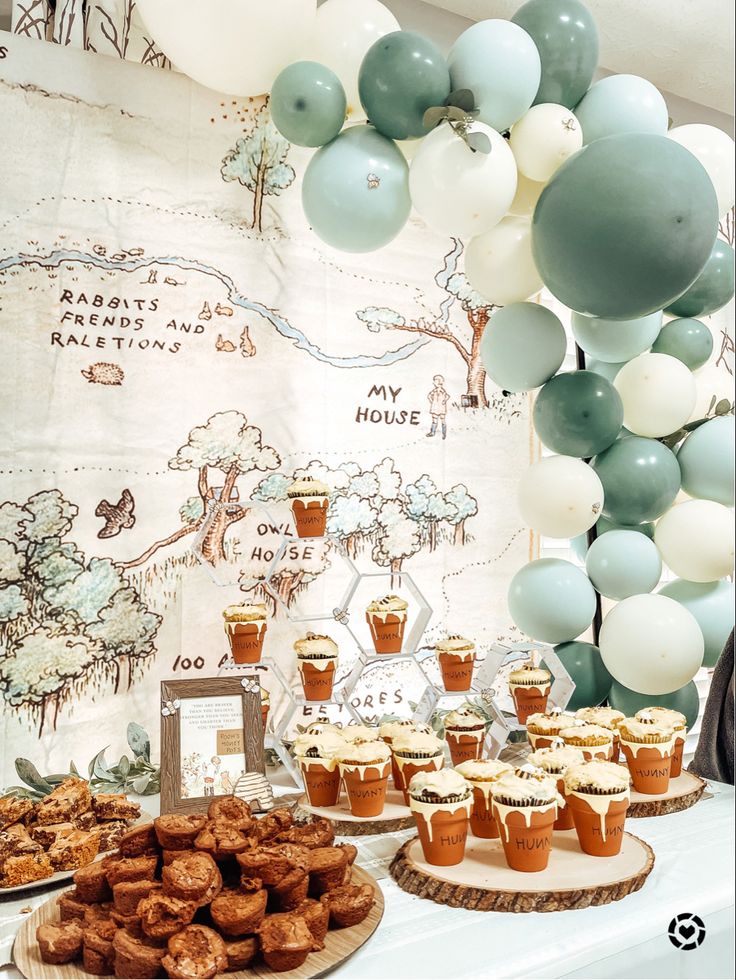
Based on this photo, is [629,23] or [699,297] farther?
[629,23]

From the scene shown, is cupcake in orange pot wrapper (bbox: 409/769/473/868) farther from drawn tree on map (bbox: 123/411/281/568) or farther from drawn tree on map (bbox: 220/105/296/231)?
drawn tree on map (bbox: 220/105/296/231)

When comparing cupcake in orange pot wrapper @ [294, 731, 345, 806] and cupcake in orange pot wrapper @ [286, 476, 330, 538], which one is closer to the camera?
cupcake in orange pot wrapper @ [294, 731, 345, 806]

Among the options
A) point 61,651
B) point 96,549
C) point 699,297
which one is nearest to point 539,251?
point 699,297

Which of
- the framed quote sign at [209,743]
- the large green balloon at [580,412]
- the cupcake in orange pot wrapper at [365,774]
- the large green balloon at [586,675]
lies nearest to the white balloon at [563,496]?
the large green balloon at [580,412]

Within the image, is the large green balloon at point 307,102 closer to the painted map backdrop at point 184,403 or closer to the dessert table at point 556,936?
the painted map backdrop at point 184,403

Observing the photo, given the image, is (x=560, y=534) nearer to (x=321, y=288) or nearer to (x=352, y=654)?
(x=352, y=654)

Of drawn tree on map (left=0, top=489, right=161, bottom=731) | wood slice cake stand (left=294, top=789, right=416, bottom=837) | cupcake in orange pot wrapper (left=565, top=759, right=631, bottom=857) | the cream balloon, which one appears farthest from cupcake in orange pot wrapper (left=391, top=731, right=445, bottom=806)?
the cream balloon

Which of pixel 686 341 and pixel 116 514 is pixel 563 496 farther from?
pixel 116 514

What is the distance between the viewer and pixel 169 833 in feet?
4.00

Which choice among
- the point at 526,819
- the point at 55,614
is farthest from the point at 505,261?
the point at 55,614

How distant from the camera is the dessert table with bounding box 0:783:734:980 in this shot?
46.0 inches

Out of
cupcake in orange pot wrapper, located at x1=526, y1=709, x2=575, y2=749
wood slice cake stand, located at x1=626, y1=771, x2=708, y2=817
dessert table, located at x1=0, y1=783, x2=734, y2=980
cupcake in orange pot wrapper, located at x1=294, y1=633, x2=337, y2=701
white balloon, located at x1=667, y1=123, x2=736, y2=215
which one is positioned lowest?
dessert table, located at x1=0, y1=783, x2=734, y2=980

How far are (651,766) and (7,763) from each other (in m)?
1.46

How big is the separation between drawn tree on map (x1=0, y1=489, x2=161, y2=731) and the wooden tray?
804mm
